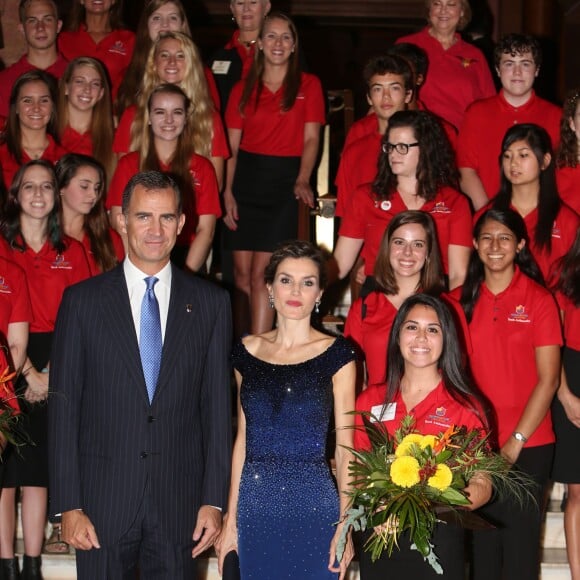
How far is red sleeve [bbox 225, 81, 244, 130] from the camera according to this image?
23.5ft

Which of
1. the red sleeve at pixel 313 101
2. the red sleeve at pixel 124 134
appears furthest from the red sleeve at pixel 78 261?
the red sleeve at pixel 313 101

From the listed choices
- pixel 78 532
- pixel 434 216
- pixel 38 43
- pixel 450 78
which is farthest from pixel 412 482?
pixel 38 43

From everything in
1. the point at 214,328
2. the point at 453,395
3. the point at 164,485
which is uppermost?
the point at 214,328

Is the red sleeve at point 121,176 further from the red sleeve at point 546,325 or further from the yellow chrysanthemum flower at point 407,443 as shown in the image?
the yellow chrysanthemum flower at point 407,443

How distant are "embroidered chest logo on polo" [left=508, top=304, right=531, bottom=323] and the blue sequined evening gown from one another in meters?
1.04

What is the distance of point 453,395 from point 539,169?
1724mm

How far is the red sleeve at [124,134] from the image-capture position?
6.61 metres

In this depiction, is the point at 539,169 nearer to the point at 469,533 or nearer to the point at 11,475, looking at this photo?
the point at 469,533

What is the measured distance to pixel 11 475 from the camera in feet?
17.8

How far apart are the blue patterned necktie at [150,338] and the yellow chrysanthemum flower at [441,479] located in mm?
1028

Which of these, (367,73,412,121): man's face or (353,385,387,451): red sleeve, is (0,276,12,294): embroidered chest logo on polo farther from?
(367,73,412,121): man's face

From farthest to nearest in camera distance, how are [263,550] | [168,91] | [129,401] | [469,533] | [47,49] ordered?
[47,49]
[168,91]
[469,533]
[263,550]
[129,401]

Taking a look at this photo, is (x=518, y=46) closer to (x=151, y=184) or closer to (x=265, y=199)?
(x=265, y=199)

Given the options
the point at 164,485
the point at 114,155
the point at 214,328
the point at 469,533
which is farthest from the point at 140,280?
the point at 114,155
